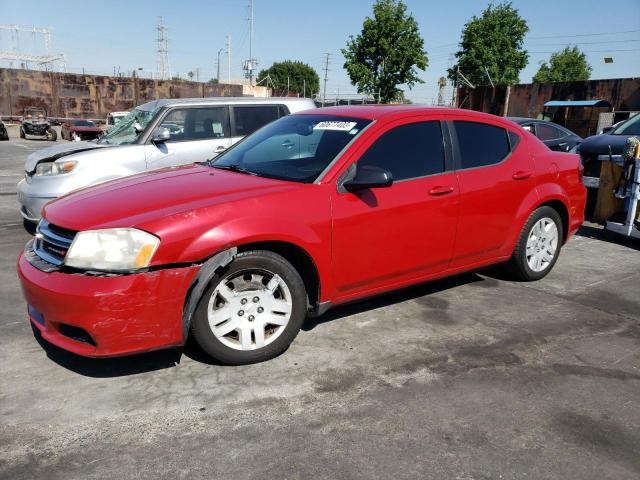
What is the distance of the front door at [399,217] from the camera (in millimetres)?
3596

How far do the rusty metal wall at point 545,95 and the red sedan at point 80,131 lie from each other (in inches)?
836

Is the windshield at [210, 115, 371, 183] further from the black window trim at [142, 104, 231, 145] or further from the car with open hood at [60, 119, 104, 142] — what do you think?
the car with open hood at [60, 119, 104, 142]

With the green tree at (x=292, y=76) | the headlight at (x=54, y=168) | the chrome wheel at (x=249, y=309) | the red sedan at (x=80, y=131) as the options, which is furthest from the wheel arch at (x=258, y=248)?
the green tree at (x=292, y=76)

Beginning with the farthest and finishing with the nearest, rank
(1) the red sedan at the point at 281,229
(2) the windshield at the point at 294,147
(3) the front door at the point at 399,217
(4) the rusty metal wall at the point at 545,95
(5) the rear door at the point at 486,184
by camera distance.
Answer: (4) the rusty metal wall at the point at 545,95 → (5) the rear door at the point at 486,184 → (2) the windshield at the point at 294,147 → (3) the front door at the point at 399,217 → (1) the red sedan at the point at 281,229

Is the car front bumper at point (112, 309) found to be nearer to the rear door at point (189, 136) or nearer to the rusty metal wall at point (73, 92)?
the rear door at point (189, 136)

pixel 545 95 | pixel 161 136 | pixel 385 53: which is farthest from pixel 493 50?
pixel 161 136

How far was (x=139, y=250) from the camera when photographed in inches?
115

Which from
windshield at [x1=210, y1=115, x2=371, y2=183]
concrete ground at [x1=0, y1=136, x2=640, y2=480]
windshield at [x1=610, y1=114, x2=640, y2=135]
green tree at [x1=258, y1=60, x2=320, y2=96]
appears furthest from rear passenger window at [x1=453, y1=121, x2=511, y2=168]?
green tree at [x1=258, y1=60, x2=320, y2=96]

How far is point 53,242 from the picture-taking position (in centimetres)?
321

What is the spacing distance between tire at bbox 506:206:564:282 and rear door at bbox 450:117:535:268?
0.29 m

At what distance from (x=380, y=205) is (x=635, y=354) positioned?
6.79 feet

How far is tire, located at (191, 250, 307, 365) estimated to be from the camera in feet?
10.3

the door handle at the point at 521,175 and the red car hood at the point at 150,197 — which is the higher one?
the door handle at the point at 521,175

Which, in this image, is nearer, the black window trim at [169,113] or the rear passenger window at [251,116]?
the black window trim at [169,113]
